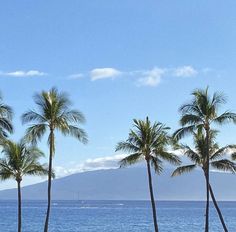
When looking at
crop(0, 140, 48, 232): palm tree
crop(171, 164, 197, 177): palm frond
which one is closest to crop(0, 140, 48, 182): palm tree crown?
crop(0, 140, 48, 232): palm tree

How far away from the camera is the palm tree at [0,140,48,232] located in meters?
42.3

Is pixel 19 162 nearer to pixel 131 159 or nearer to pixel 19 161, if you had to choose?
pixel 19 161

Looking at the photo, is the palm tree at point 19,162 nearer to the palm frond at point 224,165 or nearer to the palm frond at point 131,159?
the palm frond at point 131,159

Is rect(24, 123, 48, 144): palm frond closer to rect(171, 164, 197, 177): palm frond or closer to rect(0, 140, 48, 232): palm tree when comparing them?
rect(0, 140, 48, 232): palm tree

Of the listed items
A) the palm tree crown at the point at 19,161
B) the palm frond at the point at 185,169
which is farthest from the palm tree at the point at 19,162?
the palm frond at the point at 185,169

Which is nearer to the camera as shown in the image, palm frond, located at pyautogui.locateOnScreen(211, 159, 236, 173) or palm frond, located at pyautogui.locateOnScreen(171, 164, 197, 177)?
palm frond, located at pyautogui.locateOnScreen(211, 159, 236, 173)

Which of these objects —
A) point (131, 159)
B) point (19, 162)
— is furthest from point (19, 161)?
point (131, 159)

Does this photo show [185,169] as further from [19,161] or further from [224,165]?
[19,161]

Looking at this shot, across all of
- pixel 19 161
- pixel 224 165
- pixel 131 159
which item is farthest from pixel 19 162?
pixel 224 165

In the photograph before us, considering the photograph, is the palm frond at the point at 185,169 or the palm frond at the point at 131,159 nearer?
the palm frond at the point at 131,159

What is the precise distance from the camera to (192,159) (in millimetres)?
45250

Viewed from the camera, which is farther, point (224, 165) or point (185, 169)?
point (185, 169)

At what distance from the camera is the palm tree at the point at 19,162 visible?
4234cm

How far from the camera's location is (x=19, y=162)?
42.3m
